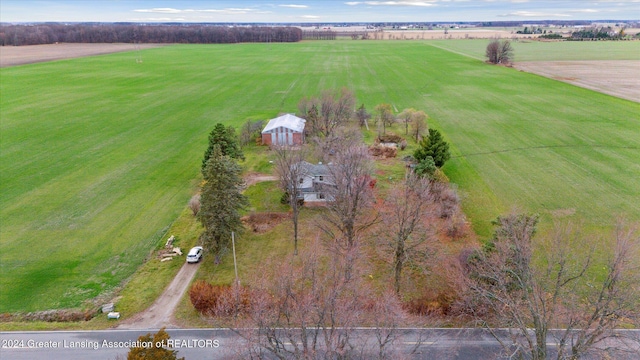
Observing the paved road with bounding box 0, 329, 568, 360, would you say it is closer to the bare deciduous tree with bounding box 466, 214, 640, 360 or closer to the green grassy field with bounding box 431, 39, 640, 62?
the bare deciduous tree with bounding box 466, 214, 640, 360

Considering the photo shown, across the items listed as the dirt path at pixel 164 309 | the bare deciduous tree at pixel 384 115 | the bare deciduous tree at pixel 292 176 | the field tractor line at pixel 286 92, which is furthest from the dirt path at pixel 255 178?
the field tractor line at pixel 286 92

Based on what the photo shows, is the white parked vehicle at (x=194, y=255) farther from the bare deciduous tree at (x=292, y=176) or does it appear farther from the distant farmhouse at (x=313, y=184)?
the distant farmhouse at (x=313, y=184)

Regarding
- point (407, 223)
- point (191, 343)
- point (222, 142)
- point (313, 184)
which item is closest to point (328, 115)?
point (222, 142)

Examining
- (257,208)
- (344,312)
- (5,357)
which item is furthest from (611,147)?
(5,357)

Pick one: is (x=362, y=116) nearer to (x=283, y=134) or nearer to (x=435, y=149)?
(x=283, y=134)

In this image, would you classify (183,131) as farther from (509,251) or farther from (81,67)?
(81,67)
